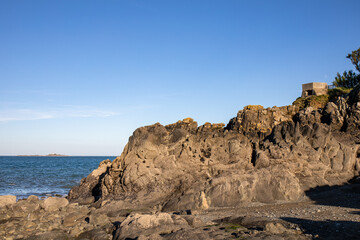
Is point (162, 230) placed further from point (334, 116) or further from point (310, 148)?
point (334, 116)

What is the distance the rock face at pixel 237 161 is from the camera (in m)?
25.8

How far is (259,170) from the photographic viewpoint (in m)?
27.1

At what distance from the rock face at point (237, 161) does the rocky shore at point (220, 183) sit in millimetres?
93

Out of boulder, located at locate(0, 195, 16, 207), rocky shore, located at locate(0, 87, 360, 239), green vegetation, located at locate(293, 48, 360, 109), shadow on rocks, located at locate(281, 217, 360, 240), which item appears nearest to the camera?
shadow on rocks, located at locate(281, 217, 360, 240)

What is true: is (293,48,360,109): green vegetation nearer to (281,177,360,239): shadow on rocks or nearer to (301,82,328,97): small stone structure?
(301,82,328,97): small stone structure

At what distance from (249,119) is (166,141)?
9362 mm

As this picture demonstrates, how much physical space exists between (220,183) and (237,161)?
146 inches

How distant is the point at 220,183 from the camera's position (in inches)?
1024

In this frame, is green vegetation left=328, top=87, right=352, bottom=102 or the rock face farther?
green vegetation left=328, top=87, right=352, bottom=102

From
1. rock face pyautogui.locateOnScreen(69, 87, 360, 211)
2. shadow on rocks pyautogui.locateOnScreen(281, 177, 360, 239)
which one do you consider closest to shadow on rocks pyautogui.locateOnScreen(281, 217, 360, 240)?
shadow on rocks pyautogui.locateOnScreen(281, 177, 360, 239)

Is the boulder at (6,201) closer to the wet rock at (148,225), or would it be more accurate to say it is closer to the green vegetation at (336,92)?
the wet rock at (148,225)

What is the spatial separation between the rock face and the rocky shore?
9 centimetres

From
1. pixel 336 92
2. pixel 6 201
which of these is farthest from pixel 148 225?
pixel 336 92

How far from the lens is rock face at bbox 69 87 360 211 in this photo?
2580cm
